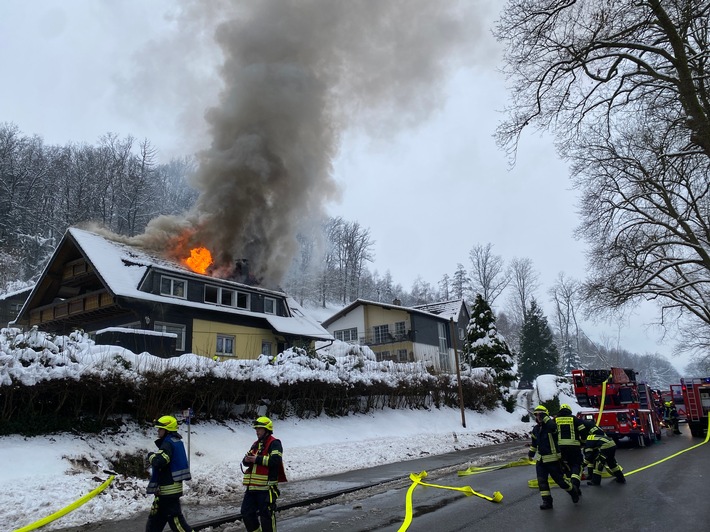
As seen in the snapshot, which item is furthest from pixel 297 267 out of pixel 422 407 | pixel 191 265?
pixel 422 407

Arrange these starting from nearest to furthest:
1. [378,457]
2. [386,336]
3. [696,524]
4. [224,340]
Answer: [696,524] < [378,457] < [224,340] < [386,336]

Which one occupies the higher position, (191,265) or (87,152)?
(87,152)

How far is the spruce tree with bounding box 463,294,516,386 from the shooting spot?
29141 mm

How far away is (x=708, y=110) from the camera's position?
32.6 ft

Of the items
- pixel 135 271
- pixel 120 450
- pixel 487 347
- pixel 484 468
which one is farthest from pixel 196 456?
pixel 487 347

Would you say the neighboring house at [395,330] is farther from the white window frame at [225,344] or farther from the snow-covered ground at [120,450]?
the snow-covered ground at [120,450]

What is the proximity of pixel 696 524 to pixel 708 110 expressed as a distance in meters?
7.61

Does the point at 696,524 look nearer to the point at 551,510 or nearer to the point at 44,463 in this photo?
the point at 551,510

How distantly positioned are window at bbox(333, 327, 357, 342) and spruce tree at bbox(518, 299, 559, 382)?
17697 mm

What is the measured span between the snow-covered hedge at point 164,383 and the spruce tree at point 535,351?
32996 millimetres

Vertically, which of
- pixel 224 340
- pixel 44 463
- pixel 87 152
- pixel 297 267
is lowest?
pixel 44 463

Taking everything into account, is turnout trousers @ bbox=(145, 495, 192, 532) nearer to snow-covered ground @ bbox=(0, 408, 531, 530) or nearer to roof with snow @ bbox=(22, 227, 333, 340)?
snow-covered ground @ bbox=(0, 408, 531, 530)

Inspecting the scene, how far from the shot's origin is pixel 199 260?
1119 inches

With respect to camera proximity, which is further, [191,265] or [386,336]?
[386,336]
